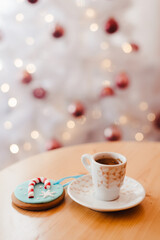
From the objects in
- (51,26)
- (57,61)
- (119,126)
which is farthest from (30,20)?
(119,126)

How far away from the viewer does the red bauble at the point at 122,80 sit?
1728 millimetres

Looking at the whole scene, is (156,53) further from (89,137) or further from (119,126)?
(89,137)

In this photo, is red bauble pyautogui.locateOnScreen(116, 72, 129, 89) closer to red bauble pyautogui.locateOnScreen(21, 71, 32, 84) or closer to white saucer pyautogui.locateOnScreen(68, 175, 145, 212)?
red bauble pyautogui.locateOnScreen(21, 71, 32, 84)

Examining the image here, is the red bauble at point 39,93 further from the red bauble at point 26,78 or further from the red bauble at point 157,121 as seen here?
the red bauble at point 157,121

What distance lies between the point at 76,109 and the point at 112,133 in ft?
0.88

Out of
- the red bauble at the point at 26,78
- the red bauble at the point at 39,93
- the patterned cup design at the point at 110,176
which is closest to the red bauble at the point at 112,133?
the red bauble at the point at 39,93

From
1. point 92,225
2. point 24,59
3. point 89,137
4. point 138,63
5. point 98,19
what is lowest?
point 89,137

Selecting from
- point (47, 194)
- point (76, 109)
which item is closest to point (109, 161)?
point (47, 194)

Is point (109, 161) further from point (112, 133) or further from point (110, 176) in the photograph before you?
point (112, 133)

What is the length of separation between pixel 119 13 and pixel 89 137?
0.76 metres

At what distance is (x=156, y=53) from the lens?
176cm

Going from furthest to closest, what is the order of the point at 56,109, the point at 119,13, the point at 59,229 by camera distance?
the point at 56,109, the point at 119,13, the point at 59,229

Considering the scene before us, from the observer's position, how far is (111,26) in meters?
1.66

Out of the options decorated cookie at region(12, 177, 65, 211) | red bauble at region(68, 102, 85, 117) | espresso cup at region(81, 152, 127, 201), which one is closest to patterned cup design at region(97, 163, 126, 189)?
espresso cup at region(81, 152, 127, 201)
